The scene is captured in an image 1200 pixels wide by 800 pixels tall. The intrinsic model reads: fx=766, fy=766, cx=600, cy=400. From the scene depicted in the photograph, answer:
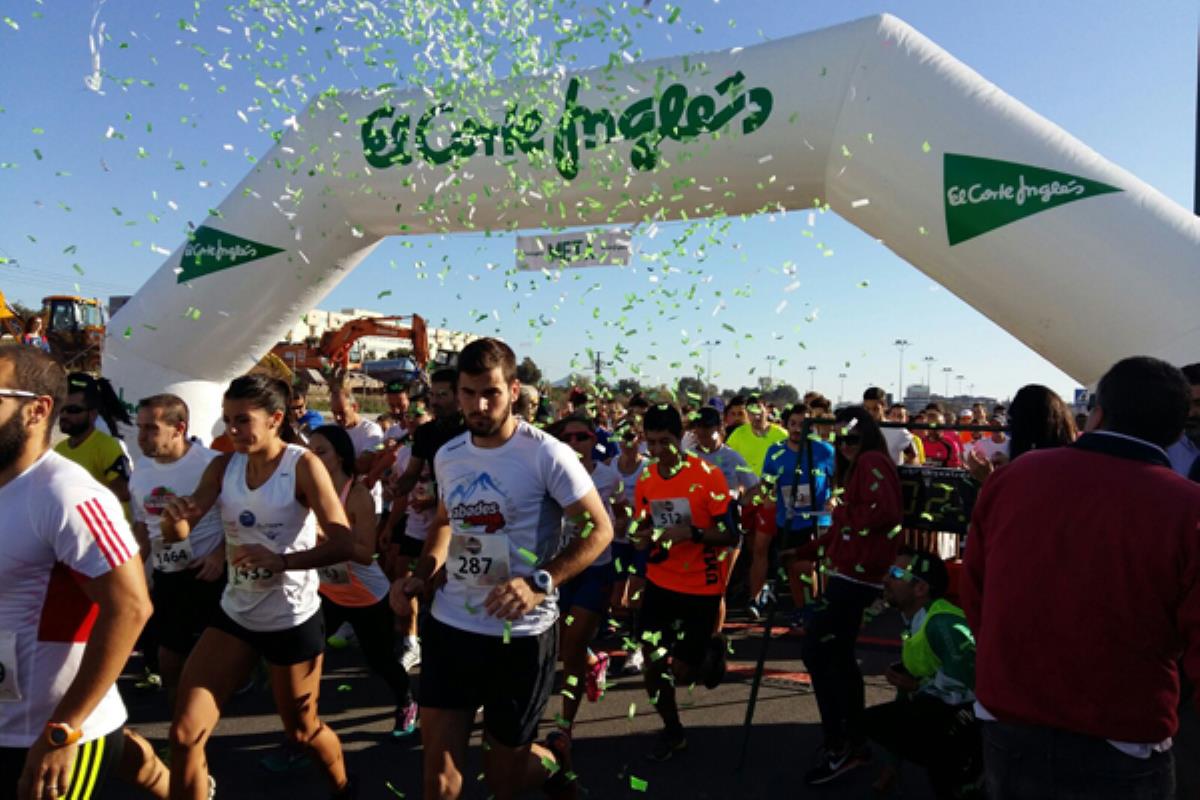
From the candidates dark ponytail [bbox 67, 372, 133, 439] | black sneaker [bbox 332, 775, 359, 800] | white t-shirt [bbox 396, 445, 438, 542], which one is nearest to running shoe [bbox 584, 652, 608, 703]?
white t-shirt [bbox 396, 445, 438, 542]

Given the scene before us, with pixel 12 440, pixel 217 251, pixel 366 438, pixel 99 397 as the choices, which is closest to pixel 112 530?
pixel 12 440

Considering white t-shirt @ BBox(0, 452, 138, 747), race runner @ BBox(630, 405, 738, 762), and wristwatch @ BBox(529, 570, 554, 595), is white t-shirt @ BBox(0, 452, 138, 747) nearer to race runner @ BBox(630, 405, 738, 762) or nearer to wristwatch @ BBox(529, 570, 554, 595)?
wristwatch @ BBox(529, 570, 554, 595)

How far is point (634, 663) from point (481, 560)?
3093 mm

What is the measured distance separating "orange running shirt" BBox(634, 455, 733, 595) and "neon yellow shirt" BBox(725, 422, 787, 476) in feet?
10.3

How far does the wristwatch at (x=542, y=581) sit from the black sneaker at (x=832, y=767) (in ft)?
6.64

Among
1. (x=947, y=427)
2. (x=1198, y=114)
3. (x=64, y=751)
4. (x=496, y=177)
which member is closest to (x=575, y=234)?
(x=496, y=177)

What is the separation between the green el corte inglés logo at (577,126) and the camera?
5.77 metres

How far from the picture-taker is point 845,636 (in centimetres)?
377

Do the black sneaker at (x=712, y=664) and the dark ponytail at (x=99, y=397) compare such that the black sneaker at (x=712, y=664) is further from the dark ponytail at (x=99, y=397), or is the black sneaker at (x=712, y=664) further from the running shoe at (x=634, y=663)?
the dark ponytail at (x=99, y=397)

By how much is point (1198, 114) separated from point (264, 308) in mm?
8996

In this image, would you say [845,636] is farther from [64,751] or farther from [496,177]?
[496,177]

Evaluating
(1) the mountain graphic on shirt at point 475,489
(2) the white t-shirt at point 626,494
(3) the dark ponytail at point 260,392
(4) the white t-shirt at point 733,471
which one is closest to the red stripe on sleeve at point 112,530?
(1) the mountain graphic on shirt at point 475,489

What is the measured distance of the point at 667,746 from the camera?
400cm

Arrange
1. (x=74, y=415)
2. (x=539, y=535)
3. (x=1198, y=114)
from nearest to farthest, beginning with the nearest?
(x=539, y=535)
(x=74, y=415)
(x=1198, y=114)
